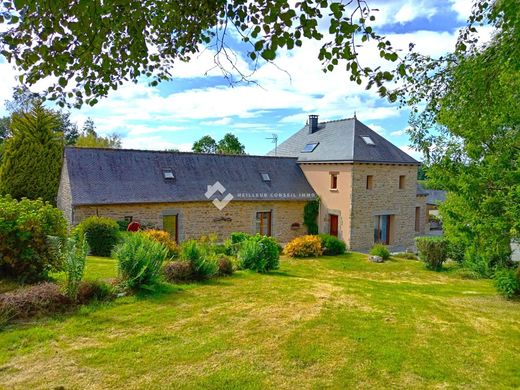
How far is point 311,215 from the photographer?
79.8ft

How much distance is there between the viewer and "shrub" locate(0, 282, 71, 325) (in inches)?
233

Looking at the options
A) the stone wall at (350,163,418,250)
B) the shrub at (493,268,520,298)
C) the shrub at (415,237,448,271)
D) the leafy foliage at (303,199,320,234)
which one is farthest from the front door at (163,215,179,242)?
the shrub at (493,268,520,298)

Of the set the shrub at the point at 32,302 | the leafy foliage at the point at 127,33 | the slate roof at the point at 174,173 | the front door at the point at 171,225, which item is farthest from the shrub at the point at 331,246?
the leafy foliage at the point at 127,33

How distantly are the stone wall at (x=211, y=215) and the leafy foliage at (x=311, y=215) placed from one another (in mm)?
258

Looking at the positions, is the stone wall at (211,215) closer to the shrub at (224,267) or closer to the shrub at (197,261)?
the shrub at (224,267)

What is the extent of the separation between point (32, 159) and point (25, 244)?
54.6 feet

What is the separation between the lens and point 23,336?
527 cm

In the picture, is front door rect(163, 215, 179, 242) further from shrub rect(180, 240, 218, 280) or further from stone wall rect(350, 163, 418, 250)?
shrub rect(180, 240, 218, 280)

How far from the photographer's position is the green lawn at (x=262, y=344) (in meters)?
4.41

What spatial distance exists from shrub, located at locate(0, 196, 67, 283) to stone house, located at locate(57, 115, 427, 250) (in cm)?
1031

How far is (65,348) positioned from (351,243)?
63.1 feet

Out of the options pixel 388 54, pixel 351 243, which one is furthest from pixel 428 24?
pixel 351 243

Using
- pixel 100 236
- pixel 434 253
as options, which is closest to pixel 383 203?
pixel 434 253

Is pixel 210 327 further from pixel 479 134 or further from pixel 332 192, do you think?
pixel 332 192
